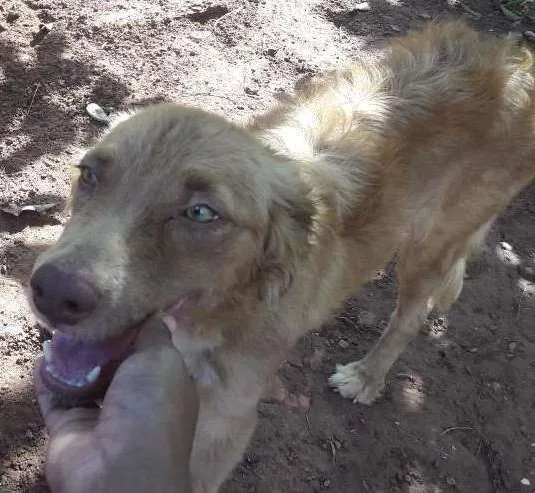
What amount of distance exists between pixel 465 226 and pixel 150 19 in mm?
3556

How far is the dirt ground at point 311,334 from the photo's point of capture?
400cm

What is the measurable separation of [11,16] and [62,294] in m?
4.31

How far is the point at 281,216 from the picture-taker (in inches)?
112

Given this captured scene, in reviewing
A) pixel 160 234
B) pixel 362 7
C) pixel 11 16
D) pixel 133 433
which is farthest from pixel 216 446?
pixel 362 7

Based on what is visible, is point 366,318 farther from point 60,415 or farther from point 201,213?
point 60,415

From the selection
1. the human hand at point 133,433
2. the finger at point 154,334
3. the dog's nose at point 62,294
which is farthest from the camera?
the finger at point 154,334

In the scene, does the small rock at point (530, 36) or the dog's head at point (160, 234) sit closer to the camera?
the dog's head at point (160, 234)

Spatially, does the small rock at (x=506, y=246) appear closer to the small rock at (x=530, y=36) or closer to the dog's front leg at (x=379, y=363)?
the dog's front leg at (x=379, y=363)

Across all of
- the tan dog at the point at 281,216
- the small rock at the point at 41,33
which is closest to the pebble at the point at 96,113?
the small rock at the point at 41,33

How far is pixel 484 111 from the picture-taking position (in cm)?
362

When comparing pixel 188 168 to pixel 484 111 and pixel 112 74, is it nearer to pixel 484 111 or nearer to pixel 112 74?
pixel 484 111

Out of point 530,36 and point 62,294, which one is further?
point 530,36

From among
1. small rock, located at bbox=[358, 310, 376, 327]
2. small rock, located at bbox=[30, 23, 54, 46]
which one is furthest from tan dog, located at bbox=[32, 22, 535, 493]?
small rock, located at bbox=[30, 23, 54, 46]

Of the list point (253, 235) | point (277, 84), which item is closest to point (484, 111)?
point (253, 235)
